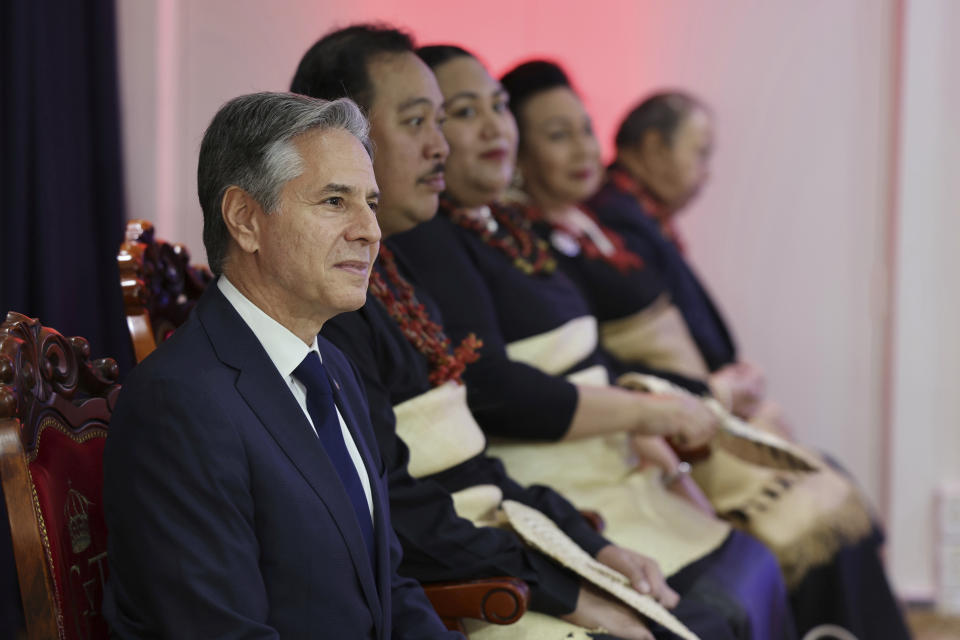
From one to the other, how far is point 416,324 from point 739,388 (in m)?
1.71

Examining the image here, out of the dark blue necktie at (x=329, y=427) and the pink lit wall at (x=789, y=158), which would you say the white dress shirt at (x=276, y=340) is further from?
the pink lit wall at (x=789, y=158)

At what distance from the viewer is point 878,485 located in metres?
4.74

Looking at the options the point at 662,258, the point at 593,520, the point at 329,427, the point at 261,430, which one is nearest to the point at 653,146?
the point at 662,258

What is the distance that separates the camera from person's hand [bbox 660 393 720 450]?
8.46ft

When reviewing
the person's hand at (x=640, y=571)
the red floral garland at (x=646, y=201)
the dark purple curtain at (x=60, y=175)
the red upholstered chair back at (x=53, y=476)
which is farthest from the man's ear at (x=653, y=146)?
the red upholstered chair back at (x=53, y=476)

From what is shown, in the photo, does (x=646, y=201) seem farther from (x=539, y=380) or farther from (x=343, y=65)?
(x=343, y=65)

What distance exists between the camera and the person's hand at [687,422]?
258 cm

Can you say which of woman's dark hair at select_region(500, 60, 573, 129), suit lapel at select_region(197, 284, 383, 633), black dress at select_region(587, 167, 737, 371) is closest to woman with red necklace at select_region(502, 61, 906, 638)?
woman's dark hair at select_region(500, 60, 573, 129)

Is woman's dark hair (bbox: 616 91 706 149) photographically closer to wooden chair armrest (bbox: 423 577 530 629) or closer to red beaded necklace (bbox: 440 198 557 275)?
red beaded necklace (bbox: 440 198 557 275)

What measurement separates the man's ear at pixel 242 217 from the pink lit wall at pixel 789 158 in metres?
2.96

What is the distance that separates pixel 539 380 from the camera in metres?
2.35

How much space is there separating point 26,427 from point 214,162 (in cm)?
44

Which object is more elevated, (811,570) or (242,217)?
(242,217)

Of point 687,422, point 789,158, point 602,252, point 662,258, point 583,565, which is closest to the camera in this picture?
point 583,565
